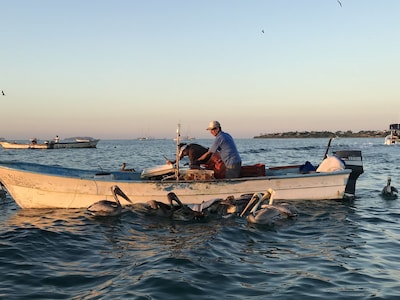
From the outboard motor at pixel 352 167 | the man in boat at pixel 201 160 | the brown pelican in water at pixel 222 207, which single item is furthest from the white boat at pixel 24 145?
the brown pelican in water at pixel 222 207

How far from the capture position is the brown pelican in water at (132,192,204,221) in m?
10.2

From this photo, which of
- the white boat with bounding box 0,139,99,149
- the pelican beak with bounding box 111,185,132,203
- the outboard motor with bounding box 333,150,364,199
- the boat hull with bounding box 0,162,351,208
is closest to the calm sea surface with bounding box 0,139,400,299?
the boat hull with bounding box 0,162,351,208

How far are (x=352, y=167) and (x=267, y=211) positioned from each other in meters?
5.49

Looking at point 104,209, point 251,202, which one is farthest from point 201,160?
point 104,209

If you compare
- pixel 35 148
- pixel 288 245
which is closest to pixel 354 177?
pixel 288 245

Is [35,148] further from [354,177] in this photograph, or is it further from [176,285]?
[176,285]

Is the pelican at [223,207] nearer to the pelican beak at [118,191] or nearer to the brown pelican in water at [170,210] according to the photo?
the brown pelican in water at [170,210]

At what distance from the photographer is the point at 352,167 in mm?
13547

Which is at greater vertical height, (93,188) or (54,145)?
(54,145)

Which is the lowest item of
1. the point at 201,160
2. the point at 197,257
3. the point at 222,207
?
the point at 197,257

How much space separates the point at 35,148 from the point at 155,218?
65152mm

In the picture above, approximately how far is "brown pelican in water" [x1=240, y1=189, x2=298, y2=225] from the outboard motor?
363 cm

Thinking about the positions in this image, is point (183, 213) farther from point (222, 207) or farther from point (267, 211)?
point (267, 211)

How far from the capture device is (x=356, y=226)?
9.61 m
